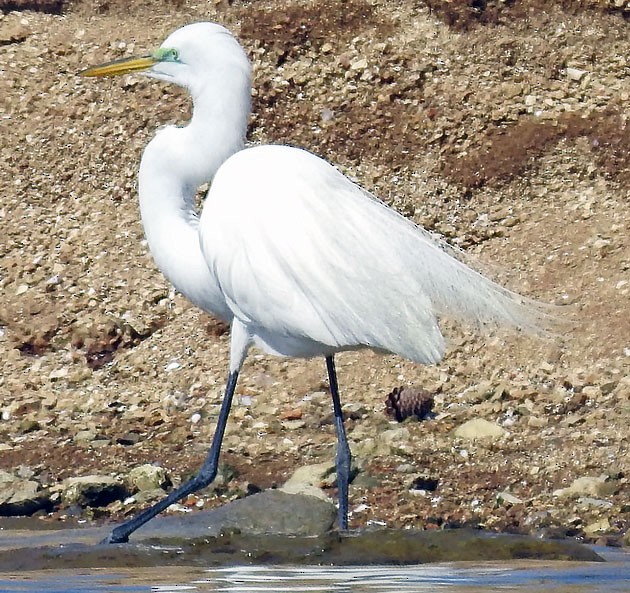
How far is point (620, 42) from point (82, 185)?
5422 mm

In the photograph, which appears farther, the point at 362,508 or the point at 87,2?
the point at 87,2

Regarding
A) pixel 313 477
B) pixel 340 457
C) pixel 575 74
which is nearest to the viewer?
pixel 340 457

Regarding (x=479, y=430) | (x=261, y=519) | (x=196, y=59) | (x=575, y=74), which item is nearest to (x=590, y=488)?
(x=479, y=430)

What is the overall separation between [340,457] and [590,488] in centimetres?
141

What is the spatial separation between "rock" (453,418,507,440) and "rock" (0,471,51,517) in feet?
8.01

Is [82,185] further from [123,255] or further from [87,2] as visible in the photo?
[87,2]

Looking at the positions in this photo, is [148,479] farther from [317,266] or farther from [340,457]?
[317,266]

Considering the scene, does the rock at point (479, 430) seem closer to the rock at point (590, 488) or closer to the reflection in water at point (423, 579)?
the rock at point (590, 488)

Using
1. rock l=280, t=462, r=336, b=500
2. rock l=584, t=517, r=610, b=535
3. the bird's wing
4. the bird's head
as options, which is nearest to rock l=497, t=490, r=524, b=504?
rock l=584, t=517, r=610, b=535

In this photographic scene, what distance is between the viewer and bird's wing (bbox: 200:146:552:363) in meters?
6.56

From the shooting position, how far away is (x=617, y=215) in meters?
11.7

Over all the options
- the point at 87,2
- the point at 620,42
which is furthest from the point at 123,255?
the point at 620,42

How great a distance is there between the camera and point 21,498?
25.7ft

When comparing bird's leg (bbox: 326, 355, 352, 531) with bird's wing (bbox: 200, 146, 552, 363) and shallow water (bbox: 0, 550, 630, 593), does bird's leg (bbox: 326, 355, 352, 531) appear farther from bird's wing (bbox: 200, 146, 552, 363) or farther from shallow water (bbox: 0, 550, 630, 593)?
shallow water (bbox: 0, 550, 630, 593)
